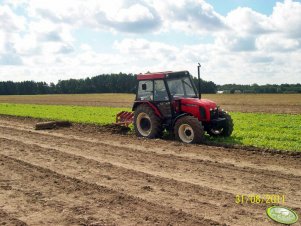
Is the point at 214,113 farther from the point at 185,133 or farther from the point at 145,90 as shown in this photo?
the point at 145,90

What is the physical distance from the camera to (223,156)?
30.9 feet

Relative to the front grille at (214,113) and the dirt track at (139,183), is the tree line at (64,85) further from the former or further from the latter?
the dirt track at (139,183)

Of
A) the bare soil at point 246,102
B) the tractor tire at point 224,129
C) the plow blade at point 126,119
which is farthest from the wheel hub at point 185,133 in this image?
the bare soil at point 246,102

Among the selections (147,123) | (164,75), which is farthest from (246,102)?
(164,75)

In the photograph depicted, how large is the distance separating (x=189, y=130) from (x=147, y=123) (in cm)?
196

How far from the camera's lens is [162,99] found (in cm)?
1212

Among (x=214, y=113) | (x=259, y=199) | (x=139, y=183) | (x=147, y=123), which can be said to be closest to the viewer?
(x=259, y=199)

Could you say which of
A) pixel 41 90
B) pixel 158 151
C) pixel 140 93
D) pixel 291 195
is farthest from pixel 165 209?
pixel 41 90

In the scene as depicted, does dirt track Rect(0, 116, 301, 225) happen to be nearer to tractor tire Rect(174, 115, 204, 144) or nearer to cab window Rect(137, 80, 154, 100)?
tractor tire Rect(174, 115, 204, 144)

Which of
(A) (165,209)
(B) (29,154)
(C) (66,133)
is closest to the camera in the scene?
(A) (165,209)

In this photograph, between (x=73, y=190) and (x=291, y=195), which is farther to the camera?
(x=73, y=190)

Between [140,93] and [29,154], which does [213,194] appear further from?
[140,93]

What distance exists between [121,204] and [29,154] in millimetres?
5056

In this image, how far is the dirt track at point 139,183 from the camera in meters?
5.43
